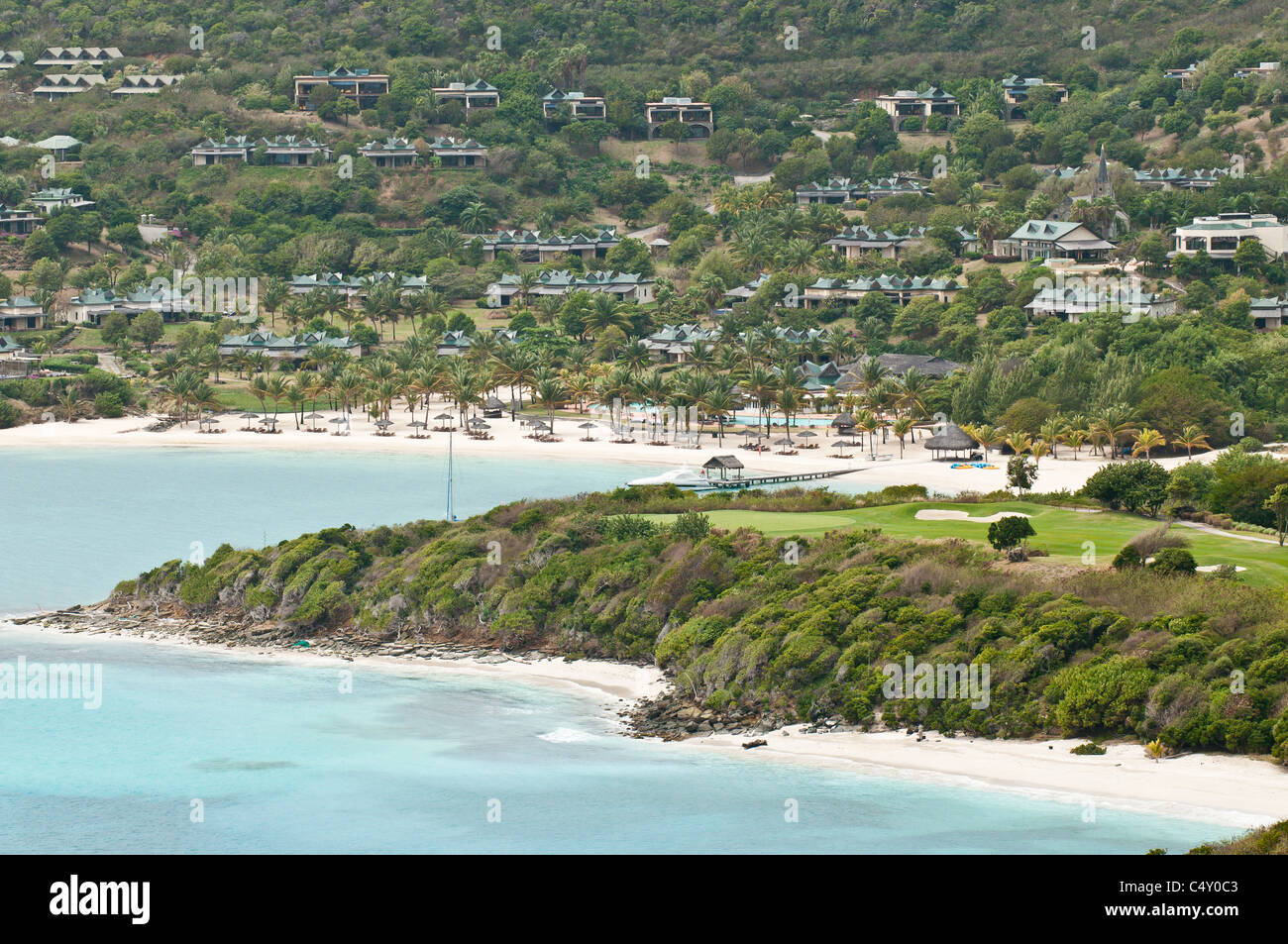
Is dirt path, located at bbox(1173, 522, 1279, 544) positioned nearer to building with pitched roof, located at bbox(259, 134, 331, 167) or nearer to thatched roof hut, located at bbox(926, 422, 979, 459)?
thatched roof hut, located at bbox(926, 422, 979, 459)

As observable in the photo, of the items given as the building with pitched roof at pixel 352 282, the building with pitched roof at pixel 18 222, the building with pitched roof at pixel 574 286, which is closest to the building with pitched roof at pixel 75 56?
the building with pitched roof at pixel 18 222

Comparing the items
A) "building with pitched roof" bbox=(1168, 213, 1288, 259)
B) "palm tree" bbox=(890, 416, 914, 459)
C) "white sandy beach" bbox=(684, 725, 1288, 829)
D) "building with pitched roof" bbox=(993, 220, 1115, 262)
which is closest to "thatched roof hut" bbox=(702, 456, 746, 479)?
"palm tree" bbox=(890, 416, 914, 459)

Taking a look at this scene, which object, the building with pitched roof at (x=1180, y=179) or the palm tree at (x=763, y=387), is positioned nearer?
the palm tree at (x=763, y=387)

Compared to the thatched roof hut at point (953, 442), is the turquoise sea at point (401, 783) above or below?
below

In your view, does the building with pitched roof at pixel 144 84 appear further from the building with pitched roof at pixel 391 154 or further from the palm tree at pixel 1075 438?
the palm tree at pixel 1075 438

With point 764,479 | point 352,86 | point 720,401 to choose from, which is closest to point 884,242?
point 720,401

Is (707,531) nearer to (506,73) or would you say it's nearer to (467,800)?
(467,800)
